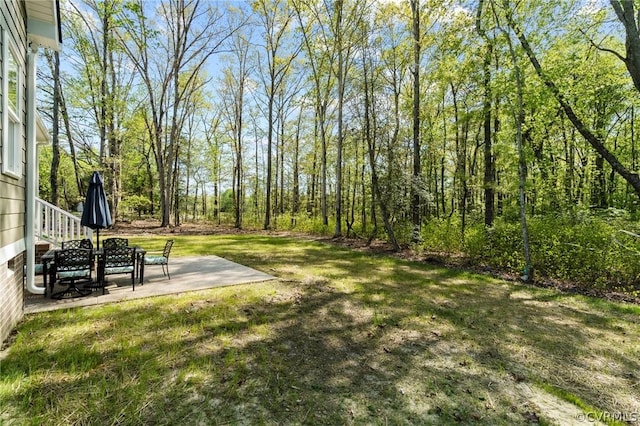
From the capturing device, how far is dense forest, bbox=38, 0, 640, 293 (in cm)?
766

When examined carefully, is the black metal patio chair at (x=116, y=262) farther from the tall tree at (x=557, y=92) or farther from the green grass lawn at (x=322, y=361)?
the tall tree at (x=557, y=92)

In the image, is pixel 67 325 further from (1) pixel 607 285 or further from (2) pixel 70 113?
(2) pixel 70 113

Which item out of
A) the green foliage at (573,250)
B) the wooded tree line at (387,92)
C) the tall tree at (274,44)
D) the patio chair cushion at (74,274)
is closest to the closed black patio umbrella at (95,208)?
the patio chair cushion at (74,274)

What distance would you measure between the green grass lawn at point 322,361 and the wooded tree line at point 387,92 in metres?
4.40

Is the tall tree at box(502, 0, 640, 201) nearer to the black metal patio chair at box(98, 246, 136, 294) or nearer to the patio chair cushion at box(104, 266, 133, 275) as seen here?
the black metal patio chair at box(98, 246, 136, 294)

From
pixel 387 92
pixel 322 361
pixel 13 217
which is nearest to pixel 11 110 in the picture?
pixel 13 217

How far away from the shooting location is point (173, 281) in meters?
6.31

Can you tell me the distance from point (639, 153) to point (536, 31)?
12135 mm

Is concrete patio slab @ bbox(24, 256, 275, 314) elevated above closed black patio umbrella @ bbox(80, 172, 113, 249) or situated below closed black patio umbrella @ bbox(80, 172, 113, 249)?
below

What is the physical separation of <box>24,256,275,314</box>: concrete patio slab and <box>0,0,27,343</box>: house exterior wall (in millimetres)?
685

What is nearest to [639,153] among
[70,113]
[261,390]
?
[261,390]

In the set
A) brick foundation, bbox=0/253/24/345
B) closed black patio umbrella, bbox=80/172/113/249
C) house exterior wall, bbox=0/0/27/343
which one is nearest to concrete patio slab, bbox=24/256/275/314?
brick foundation, bbox=0/253/24/345

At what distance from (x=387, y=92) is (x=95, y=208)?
1309 cm

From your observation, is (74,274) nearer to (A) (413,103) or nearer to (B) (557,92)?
(B) (557,92)
